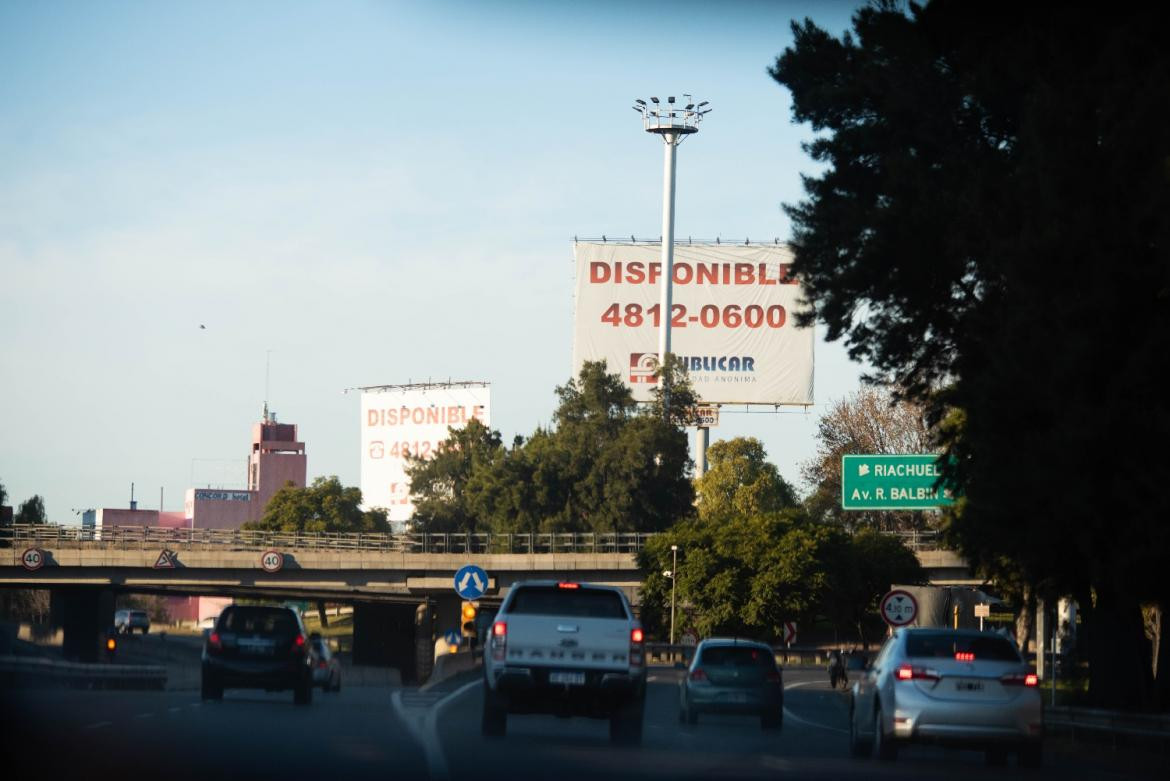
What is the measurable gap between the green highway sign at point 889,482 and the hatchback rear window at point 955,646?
23.1 meters

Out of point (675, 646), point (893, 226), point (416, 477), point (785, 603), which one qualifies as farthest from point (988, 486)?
point (416, 477)

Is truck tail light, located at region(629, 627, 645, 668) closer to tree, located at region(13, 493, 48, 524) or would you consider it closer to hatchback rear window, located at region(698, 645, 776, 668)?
hatchback rear window, located at region(698, 645, 776, 668)

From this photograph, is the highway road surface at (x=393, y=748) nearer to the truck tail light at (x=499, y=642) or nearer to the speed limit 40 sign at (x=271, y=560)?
the truck tail light at (x=499, y=642)

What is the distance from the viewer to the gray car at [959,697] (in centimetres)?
2027

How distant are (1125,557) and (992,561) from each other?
9067mm

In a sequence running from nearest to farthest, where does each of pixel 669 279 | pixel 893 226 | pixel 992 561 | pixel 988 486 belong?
pixel 988 486 < pixel 893 226 < pixel 992 561 < pixel 669 279

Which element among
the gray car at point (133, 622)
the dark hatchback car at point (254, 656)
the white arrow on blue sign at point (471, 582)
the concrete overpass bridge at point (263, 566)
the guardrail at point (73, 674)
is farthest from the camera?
the gray car at point (133, 622)

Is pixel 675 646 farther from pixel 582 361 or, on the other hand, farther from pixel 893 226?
pixel 893 226

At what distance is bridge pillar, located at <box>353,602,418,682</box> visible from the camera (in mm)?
106625

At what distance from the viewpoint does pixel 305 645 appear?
95.6 ft

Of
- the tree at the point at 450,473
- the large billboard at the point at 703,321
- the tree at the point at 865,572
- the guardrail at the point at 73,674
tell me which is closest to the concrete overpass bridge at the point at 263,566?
the tree at the point at 865,572

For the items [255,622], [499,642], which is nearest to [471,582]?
[255,622]

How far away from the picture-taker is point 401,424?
179000 mm

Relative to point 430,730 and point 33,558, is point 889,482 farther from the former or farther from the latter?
point 33,558
